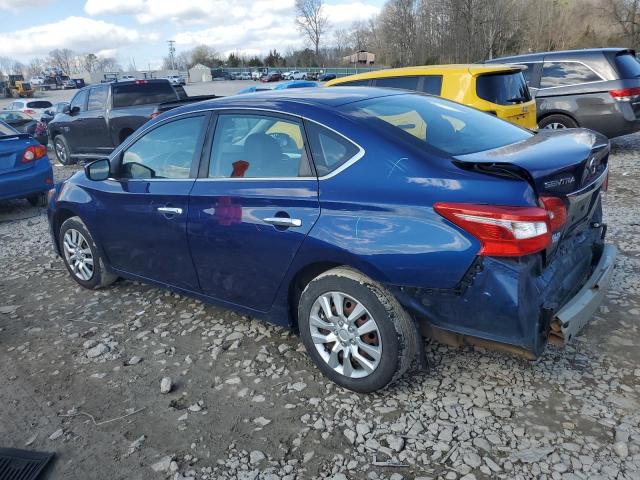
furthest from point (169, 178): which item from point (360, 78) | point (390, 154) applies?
point (360, 78)

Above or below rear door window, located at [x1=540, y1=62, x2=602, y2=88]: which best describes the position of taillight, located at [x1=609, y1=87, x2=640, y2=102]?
below

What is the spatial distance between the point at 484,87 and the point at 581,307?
4.89 meters

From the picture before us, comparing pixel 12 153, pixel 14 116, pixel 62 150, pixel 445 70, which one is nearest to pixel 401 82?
pixel 445 70

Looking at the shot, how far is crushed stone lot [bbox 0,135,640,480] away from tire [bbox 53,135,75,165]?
9.38m

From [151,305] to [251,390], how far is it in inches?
65.0

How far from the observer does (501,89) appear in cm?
692

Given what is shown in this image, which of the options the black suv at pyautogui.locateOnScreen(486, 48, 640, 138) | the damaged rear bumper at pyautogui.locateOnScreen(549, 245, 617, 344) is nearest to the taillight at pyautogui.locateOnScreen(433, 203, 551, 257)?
the damaged rear bumper at pyautogui.locateOnScreen(549, 245, 617, 344)

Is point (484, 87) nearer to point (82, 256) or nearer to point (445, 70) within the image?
point (445, 70)

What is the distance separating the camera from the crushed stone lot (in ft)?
8.00

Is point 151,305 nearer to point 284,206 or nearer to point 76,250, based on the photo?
point 76,250

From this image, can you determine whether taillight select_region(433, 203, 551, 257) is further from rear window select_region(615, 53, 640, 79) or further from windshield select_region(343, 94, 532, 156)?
rear window select_region(615, 53, 640, 79)

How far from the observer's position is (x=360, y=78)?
7.94 metres

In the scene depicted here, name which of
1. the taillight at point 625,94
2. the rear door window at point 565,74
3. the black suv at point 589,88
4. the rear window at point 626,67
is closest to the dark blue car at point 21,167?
the black suv at point 589,88

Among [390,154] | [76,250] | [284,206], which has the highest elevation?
[390,154]
